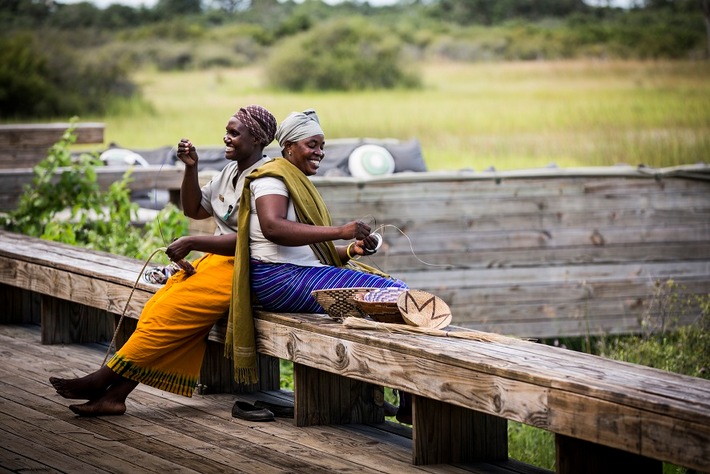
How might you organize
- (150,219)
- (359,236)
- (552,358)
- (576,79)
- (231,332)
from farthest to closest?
(576,79), (150,219), (231,332), (359,236), (552,358)

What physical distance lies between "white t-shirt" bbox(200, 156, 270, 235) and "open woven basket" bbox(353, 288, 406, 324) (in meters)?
0.64

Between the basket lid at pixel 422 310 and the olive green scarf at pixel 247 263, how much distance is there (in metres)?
0.47

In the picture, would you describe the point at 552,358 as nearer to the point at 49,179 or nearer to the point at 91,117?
the point at 49,179

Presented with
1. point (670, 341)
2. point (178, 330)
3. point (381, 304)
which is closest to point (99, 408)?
point (178, 330)

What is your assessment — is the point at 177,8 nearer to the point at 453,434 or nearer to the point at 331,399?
the point at 331,399

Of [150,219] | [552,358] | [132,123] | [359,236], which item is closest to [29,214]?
[150,219]

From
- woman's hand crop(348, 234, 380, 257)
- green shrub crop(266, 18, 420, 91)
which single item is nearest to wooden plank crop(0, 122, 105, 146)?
woman's hand crop(348, 234, 380, 257)

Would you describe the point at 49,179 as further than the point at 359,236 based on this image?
Yes

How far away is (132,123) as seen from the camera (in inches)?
812

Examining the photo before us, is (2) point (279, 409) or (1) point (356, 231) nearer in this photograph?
(1) point (356, 231)

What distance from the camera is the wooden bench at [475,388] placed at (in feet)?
10.8

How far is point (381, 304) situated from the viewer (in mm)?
4285

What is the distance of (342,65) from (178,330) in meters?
21.8

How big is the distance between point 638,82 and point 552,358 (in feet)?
66.8
